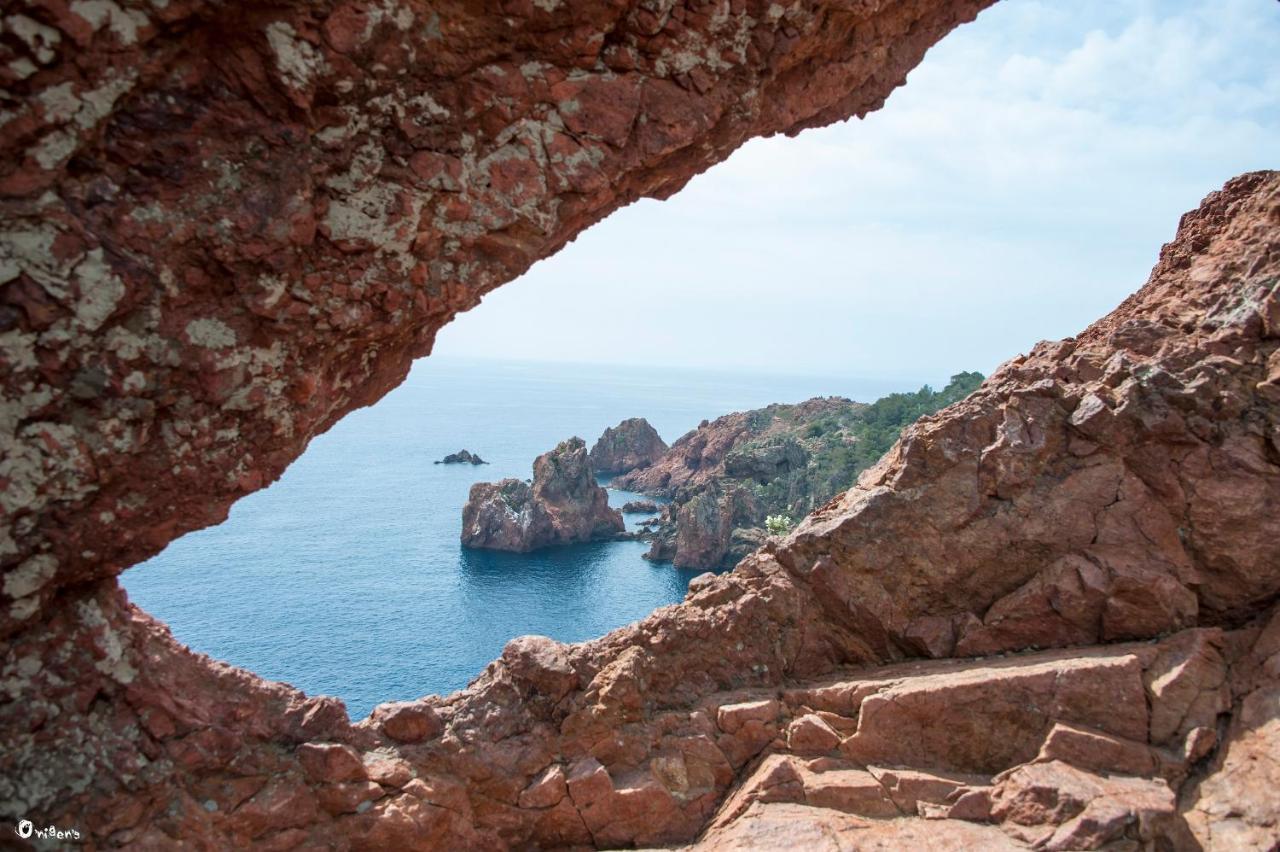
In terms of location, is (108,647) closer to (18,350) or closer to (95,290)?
(18,350)

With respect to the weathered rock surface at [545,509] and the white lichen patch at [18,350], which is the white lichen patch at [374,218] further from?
the weathered rock surface at [545,509]

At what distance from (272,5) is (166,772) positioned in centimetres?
706

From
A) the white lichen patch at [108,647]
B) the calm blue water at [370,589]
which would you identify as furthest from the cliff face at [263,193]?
the calm blue water at [370,589]

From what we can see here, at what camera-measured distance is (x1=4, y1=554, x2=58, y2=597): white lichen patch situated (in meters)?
6.55

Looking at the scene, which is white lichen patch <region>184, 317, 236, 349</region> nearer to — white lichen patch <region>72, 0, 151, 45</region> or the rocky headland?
white lichen patch <region>72, 0, 151, 45</region>

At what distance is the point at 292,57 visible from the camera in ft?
20.7

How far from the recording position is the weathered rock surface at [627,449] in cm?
12644

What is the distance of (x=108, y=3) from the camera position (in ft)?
18.6

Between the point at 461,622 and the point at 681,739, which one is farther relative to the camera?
the point at 461,622

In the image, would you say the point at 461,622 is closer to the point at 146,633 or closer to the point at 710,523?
the point at 710,523

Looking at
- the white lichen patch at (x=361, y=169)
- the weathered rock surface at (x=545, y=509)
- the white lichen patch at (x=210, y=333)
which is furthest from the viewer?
the weathered rock surface at (x=545, y=509)

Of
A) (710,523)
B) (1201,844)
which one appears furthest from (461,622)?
(1201,844)

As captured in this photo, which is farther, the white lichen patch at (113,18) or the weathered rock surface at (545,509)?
the weathered rock surface at (545,509)

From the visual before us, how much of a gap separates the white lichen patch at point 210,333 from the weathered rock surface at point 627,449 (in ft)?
390
